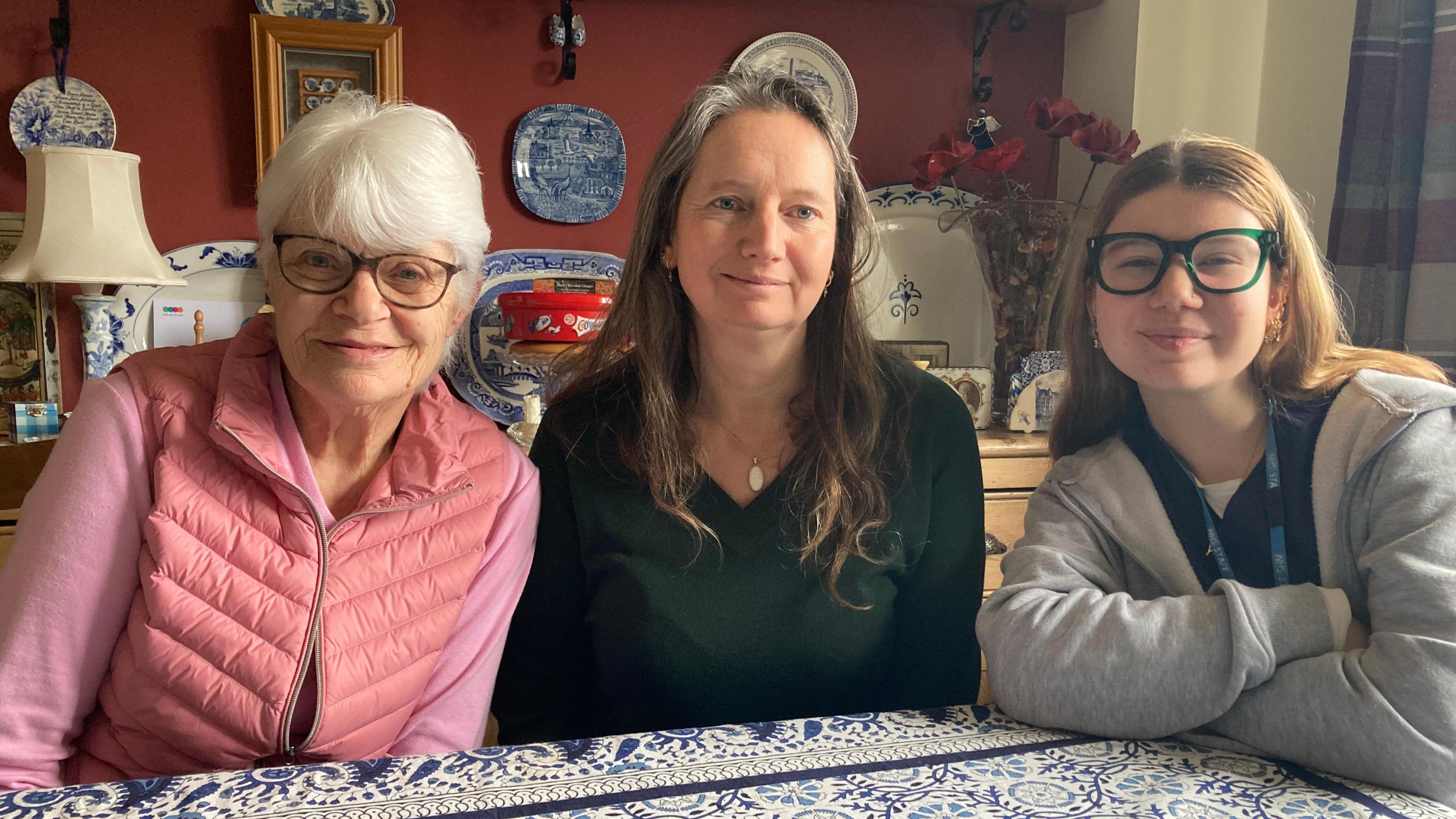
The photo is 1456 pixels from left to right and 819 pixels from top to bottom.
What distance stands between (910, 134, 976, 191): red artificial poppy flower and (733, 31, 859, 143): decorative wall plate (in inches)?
9.1

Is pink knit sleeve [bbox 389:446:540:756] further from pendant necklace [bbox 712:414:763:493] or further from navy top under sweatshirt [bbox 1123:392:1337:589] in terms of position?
navy top under sweatshirt [bbox 1123:392:1337:589]

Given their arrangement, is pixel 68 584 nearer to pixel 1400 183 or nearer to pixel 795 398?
pixel 795 398

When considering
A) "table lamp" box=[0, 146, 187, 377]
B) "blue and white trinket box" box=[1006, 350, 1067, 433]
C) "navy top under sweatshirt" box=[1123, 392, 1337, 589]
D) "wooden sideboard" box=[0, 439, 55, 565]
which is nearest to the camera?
"navy top under sweatshirt" box=[1123, 392, 1337, 589]

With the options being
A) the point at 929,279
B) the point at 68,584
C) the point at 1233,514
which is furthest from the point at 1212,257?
the point at 929,279

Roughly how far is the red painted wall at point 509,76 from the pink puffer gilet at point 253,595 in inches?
55.0

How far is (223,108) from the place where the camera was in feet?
7.44

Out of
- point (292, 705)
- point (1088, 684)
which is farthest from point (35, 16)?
point (1088, 684)

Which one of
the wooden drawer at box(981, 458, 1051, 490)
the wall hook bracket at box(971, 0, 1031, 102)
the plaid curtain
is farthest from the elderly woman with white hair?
the wall hook bracket at box(971, 0, 1031, 102)

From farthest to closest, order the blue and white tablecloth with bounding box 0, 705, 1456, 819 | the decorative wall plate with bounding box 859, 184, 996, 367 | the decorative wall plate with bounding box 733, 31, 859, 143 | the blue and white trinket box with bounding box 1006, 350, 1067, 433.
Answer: the decorative wall plate with bounding box 859, 184, 996, 367 → the decorative wall plate with bounding box 733, 31, 859, 143 → the blue and white trinket box with bounding box 1006, 350, 1067, 433 → the blue and white tablecloth with bounding box 0, 705, 1456, 819

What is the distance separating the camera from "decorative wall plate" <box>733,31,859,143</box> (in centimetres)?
253

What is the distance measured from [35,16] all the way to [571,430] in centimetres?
Answer: 184

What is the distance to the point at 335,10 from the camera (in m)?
2.27

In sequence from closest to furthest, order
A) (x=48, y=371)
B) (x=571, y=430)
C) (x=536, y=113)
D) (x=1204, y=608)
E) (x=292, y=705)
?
(x=1204, y=608)
(x=292, y=705)
(x=571, y=430)
(x=48, y=371)
(x=536, y=113)

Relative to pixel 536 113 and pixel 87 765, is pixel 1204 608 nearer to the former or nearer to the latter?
pixel 87 765
